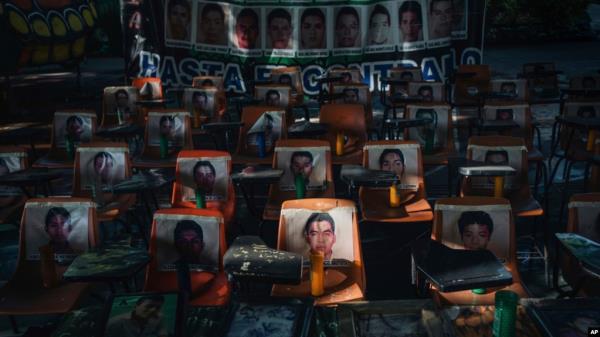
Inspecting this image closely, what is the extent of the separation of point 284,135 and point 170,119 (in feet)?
4.88

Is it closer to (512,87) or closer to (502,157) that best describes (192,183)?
(502,157)

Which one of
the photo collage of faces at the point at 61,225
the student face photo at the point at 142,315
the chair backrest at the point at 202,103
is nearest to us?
the student face photo at the point at 142,315

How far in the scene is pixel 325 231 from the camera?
4.68 m

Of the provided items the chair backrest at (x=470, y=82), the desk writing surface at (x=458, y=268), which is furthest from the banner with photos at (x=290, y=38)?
the desk writing surface at (x=458, y=268)

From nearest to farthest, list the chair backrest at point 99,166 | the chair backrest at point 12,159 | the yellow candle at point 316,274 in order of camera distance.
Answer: the yellow candle at point 316,274
the chair backrest at point 99,166
the chair backrest at point 12,159

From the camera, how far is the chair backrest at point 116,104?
10594 millimetres

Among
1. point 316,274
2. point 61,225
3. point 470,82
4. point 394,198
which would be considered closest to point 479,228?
point 316,274

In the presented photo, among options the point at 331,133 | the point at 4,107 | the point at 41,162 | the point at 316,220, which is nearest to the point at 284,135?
the point at 331,133

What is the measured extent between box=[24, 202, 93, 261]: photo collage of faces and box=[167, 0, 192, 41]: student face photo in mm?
10824

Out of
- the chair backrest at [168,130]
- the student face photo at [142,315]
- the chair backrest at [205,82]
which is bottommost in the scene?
the student face photo at [142,315]

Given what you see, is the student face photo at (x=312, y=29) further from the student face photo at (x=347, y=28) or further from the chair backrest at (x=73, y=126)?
the chair backrest at (x=73, y=126)

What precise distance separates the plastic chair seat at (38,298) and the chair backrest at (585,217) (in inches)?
145

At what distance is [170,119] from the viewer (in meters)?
8.39

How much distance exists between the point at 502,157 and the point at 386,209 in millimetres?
1285
